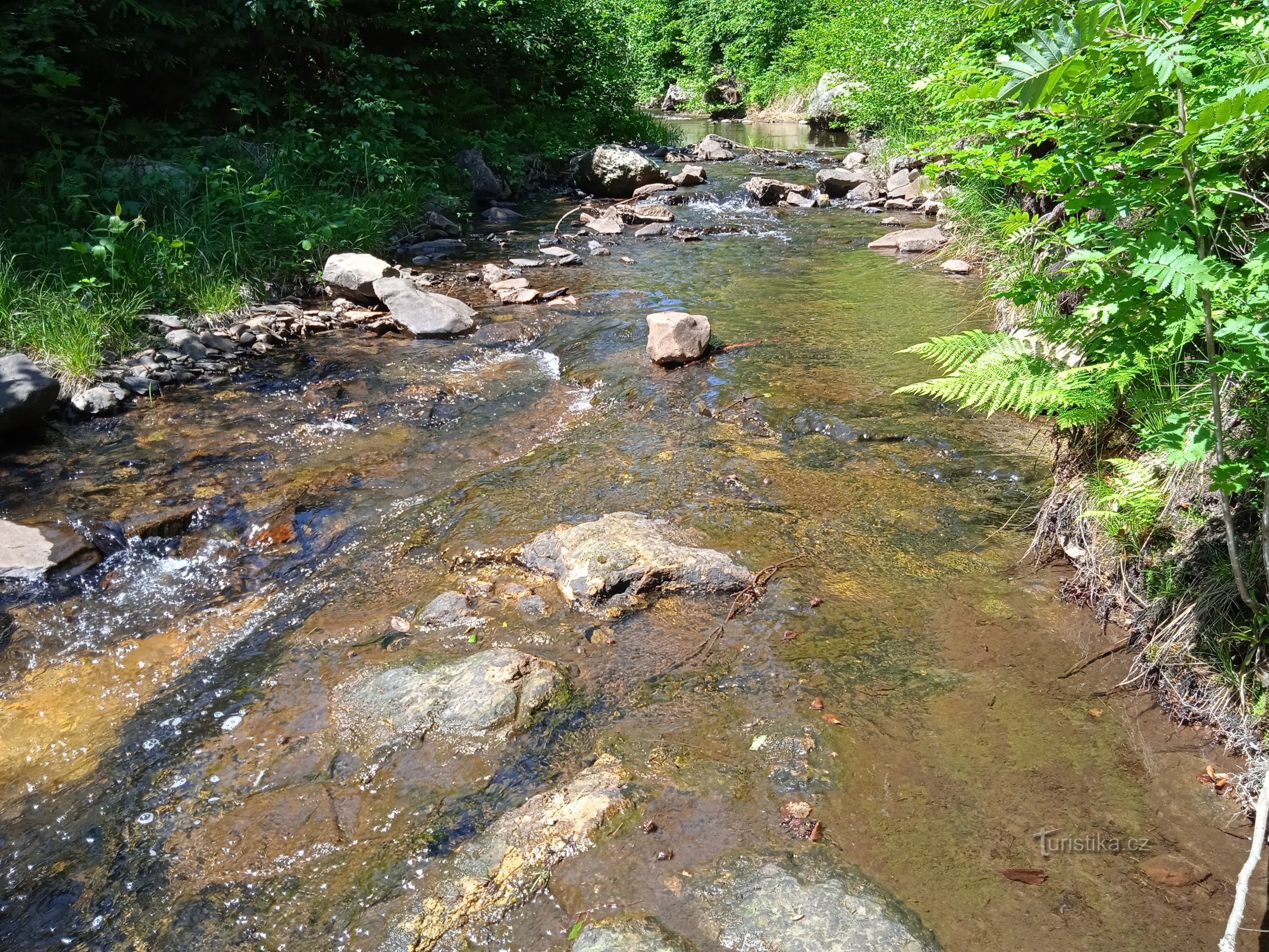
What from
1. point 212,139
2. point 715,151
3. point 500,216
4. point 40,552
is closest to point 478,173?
point 500,216

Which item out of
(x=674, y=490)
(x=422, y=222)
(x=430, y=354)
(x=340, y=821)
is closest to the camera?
(x=340, y=821)

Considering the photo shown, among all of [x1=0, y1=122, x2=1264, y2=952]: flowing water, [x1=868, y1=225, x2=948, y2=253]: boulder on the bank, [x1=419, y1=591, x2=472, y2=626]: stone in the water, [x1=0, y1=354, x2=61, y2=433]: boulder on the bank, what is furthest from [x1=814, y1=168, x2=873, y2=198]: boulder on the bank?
[x1=419, y1=591, x2=472, y2=626]: stone in the water

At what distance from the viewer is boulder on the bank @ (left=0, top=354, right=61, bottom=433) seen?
529 centimetres

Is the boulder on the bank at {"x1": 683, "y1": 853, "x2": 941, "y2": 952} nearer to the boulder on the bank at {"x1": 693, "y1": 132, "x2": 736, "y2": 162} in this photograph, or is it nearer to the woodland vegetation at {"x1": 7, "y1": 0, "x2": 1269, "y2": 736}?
the woodland vegetation at {"x1": 7, "y1": 0, "x2": 1269, "y2": 736}

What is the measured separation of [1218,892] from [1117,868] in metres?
0.26

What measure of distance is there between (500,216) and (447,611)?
33.0 ft

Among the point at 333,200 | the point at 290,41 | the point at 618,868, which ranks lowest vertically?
the point at 618,868

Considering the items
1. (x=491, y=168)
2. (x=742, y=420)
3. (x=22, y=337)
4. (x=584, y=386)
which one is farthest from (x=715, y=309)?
(x=491, y=168)

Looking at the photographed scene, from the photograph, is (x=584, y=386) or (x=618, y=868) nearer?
(x=618, y=868)

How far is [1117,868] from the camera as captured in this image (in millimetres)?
2438

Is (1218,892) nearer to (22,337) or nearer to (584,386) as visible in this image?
(584,386)

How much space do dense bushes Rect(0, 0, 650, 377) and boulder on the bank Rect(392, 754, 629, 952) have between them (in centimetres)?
549

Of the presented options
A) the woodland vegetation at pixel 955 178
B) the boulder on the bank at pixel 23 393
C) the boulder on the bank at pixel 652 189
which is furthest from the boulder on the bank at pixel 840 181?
the boulder on the bank at pixel 23 393

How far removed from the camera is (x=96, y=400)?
5.89m
